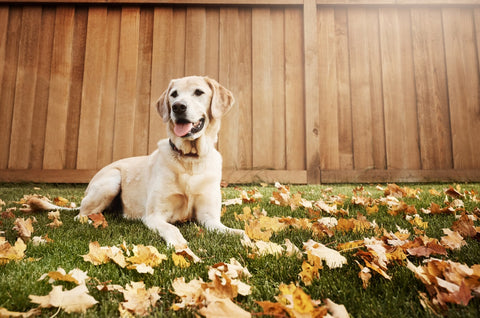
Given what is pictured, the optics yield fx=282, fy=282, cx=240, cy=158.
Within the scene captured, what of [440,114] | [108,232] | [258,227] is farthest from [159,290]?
[440,114]

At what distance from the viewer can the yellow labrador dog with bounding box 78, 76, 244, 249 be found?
2.11 m

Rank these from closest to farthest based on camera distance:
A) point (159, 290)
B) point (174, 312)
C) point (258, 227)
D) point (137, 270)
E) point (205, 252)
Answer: point (174, 312)
point (159, 290)
point (137, 270)
point (205, 252)
point (258, 227)

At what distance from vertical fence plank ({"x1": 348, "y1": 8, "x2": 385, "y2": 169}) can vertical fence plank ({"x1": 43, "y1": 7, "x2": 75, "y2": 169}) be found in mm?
4793

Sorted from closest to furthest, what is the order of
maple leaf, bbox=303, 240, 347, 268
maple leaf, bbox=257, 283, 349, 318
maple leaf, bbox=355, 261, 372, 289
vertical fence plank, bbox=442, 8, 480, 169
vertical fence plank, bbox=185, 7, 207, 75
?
maple leaf, bbox=257, 283, 349, 318, maple leaf, bbox=355, 261, 372, 289, maple leaf, bbox=303, 240, 347, 268, vertical fence plank, bbox=442, 8, 480, 169, vertical fence plank, bbox=185, 7, 207, 75

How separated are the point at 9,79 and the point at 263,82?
4278 millimetres

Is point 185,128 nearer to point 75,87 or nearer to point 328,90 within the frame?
point 328,90

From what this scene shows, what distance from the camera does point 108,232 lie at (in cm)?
178

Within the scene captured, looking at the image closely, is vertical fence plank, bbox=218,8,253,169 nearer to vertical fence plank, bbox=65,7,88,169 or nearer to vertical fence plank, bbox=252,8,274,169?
vertical fence plank, bbox=252,8,274,169

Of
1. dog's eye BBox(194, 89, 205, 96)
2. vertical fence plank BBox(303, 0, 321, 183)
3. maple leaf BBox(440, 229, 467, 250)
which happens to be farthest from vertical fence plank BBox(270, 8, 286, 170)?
maple leaf BBox(440, 229, 467, 250)

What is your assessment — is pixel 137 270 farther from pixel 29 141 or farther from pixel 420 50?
pixel 420 50

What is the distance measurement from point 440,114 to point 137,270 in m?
5.27

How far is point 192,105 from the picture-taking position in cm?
225

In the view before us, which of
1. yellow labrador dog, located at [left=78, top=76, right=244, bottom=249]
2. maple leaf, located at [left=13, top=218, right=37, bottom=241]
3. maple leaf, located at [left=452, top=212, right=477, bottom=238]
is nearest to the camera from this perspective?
maple leaf, located at [left=452, top=212, right=477, bottom=238]

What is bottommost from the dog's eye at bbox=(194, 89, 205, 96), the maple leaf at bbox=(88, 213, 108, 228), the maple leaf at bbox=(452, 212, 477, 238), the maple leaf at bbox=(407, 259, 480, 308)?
the maple leaf at bbox=(407, 259, 480, 308)
